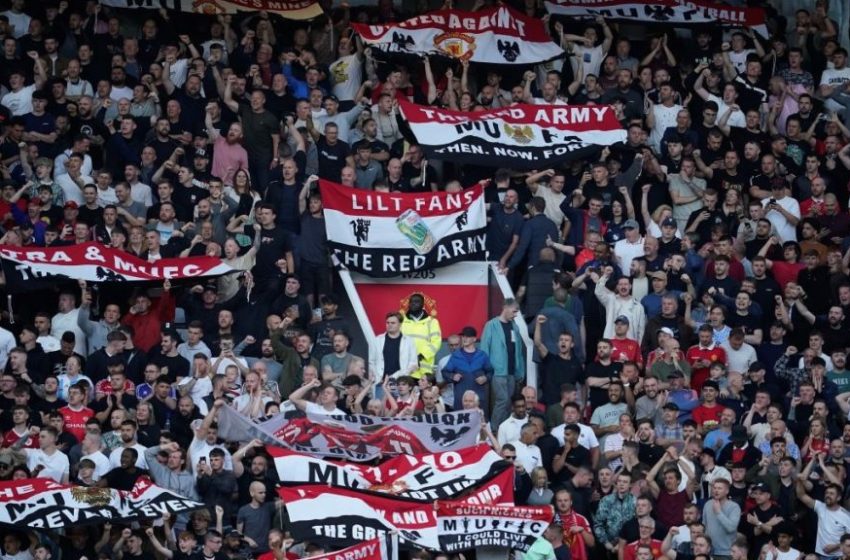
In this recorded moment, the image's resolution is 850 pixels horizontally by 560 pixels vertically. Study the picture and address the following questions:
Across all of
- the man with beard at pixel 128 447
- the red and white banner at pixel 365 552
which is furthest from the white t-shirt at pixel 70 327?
the red and white banner at pixel 365 552

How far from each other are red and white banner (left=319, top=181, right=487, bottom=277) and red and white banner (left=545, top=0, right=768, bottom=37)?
4.80 meters

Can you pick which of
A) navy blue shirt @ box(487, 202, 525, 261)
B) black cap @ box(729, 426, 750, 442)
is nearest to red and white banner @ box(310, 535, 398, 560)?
black cap @ box(729, 426, 750, 442)

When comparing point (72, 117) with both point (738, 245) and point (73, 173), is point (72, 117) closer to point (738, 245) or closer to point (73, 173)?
point (73, 173)

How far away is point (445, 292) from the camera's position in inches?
1073

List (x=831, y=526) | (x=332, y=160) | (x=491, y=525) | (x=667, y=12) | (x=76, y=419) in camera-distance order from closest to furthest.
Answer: (x=491, y=525) → (x=76, y=419) → (x=831, y=526) → (x=332, y=160) → (x=667, y=12)

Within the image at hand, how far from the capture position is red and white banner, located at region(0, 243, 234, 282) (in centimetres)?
2552

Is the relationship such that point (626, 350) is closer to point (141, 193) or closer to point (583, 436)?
point (583, 436)

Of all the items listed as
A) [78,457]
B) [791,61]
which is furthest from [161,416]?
[791,61]

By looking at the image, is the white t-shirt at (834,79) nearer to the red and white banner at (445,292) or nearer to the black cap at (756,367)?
the red and white banner at (445,292)

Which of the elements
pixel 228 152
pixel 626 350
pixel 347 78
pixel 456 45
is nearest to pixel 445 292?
pixel 626 350

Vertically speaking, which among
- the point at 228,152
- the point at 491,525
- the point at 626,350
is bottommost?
the point at 491,525

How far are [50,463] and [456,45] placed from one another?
353 inches

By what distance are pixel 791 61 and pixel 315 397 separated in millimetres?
9005

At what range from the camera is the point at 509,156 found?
28.3 m
